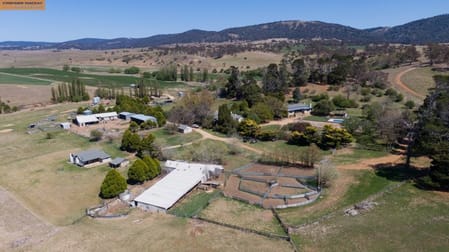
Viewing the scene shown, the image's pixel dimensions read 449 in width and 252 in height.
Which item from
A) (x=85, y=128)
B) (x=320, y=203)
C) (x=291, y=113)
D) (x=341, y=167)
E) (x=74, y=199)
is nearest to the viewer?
(x=320, y=203)

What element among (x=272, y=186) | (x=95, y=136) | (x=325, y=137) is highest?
(x=325, y=137)

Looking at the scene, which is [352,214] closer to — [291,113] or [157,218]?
[157,218]

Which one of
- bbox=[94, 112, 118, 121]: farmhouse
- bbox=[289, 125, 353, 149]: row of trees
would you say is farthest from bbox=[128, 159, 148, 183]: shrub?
bbox=[94, 112, 118, 121]: farmhouse

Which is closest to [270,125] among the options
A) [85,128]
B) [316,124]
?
[316,124]

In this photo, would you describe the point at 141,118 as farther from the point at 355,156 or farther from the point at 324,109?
the point at 355,156

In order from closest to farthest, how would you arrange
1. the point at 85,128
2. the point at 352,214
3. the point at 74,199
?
the point at 352,214 → the point at 74,199 → the point at 85,128

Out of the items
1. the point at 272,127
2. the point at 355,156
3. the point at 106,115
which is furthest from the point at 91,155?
the point at 355,156

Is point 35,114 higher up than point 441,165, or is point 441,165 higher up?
point 441,165

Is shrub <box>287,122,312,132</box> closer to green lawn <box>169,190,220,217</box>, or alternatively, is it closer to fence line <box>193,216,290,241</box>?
green lawn <box>169,190,220,217</box>
